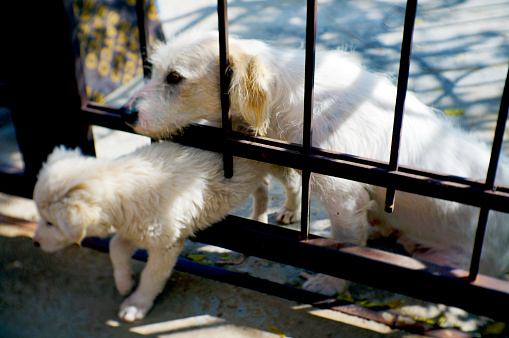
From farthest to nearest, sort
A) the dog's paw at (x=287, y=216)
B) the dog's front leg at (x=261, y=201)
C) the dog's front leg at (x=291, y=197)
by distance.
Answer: the dog's paw at (x=287, y=216)
the dog's front leg at (x=261, y=201)
the dog's front leg at (x=291, y=197)

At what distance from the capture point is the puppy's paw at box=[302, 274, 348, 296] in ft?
10.6

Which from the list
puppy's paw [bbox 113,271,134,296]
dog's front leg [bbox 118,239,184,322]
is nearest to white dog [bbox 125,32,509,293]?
dog's front leg [bbox 118,239,184,322]

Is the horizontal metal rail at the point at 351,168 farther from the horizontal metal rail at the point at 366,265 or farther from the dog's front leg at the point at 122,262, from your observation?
the dog's front leg at the point at 122,262

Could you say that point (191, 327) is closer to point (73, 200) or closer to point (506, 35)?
point (73, 200)

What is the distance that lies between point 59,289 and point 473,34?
5424mm

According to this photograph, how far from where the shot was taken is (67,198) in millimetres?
2627

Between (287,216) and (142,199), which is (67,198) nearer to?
(142,199)

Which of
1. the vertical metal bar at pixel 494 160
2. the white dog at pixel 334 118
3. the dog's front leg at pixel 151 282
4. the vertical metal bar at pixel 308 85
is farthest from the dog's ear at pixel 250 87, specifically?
the vertical metal bar at pixel 494 160

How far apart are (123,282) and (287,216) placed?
1301 millimetres

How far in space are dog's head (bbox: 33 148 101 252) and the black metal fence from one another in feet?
1.26

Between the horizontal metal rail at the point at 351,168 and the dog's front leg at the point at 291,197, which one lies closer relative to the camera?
the horizontal metal rail at the point at 351,168

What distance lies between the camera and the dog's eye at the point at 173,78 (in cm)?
282

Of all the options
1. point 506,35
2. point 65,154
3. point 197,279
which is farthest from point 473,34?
point 65,154

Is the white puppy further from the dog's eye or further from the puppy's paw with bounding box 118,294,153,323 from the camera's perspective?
the dog's eye
